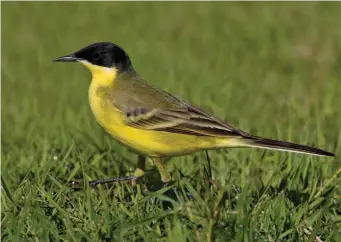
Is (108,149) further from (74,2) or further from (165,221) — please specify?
(74,2)

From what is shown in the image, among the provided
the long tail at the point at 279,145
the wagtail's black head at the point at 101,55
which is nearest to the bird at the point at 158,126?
the long tail at the point at 279,145

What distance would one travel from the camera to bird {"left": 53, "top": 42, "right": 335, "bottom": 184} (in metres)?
6.46

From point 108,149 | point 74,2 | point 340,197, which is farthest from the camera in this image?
point 74,2

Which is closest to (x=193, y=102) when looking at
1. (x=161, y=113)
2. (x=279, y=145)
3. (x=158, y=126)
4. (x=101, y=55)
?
(x=101, y=55)

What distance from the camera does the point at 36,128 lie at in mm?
8703

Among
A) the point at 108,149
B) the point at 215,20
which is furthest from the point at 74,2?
the point at 108,149

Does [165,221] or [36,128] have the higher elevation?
[165,221]

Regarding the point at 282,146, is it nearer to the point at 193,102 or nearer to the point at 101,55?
the point at 101,55

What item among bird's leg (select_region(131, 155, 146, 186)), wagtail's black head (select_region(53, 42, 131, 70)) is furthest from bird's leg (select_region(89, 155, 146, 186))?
wagtail's black head (select_region(53, 42, 131, 70))

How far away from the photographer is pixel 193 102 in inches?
380

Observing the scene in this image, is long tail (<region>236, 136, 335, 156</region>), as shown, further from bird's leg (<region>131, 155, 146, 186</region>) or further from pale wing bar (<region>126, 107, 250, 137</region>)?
bird's leg (<region>131, 155, 146, 186</region>)

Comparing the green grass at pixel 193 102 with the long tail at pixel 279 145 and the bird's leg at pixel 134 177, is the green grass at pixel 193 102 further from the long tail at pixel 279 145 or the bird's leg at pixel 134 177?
the long tail at pixel 279 145

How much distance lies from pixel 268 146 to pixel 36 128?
308 cm

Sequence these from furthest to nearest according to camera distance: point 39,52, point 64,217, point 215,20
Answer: point 215,20
point 39,52
point 64,217
